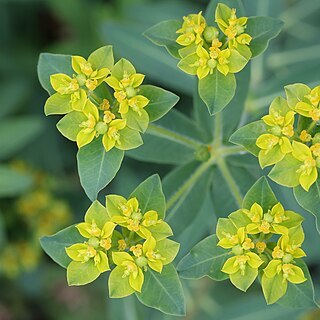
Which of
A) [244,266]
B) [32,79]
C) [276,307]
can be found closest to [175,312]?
[244,266]

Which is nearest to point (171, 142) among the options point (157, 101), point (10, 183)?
point (157, 101)

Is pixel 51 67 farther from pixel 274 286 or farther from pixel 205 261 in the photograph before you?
pixel 274 286

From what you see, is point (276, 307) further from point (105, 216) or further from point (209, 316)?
point (105, 216)

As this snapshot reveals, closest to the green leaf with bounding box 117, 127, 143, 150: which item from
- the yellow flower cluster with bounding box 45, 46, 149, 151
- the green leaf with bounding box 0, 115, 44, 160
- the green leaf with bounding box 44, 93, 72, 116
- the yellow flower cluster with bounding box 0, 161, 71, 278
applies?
the yellow flower cluster with bounding box 45, 46, 149, 151

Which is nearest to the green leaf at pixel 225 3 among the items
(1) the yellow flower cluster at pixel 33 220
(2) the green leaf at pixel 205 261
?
(2) the green leaf at pixel 205 261

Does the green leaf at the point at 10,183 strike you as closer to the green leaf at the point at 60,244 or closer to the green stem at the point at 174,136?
the green stem at the point at 174,136

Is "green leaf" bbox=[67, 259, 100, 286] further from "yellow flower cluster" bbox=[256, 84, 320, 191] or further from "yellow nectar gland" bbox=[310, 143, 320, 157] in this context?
"yellow nectar gland" bbox=[310, 143, 320, 157]
